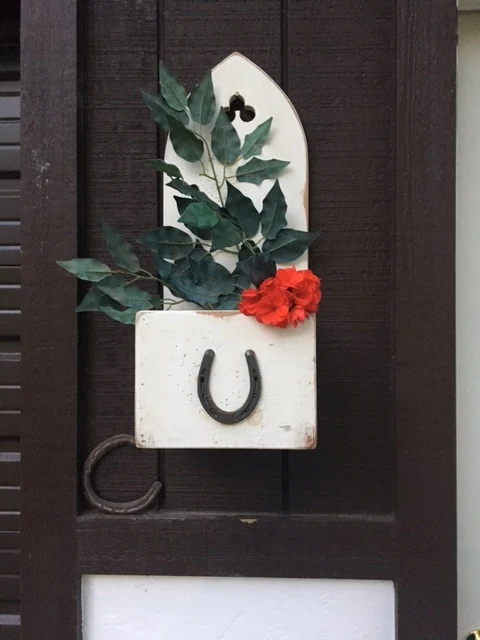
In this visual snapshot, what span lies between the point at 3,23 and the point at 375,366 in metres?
0.79

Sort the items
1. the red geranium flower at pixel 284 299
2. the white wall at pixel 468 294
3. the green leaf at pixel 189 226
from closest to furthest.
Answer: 1. the red geranium flower at pixel 284 299
2. the green leaf at pixel 189 226
3. the white wall at pixel 468 294

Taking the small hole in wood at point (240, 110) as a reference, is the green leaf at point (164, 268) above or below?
below

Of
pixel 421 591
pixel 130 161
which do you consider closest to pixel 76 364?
pixel 130 161

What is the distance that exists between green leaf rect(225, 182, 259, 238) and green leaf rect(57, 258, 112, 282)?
7.2 inches

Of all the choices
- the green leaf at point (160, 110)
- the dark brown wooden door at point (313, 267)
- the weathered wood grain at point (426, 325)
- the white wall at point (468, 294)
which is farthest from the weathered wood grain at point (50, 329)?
the white wall at point (468, 294)

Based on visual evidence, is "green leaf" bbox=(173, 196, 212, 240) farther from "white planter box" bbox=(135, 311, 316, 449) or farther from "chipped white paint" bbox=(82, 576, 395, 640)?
"chipped white paint" bbox=(82, 576, 395, 640)

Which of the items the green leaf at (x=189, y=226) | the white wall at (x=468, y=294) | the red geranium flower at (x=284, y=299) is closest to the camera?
the red geranium flower at (x=284, y=299)

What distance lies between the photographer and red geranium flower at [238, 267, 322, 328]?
0.66 meters

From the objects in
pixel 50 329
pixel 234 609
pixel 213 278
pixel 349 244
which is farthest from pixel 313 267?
pixel 234 609

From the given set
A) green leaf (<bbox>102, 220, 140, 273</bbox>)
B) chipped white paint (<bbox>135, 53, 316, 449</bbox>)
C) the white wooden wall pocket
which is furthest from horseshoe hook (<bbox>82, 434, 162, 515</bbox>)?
green leaf (<bbox>102, 220, 140, 273</bbox>)

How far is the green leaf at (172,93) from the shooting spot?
30.6 inches

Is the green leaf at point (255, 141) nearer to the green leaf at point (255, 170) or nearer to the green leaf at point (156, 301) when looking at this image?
the green leaf at point (255, 170)

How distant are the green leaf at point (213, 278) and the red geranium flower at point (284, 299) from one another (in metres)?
0.07

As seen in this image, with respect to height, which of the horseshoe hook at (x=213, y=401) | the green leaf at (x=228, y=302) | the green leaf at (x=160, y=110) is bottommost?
the horseshoe hook at (x=213, y=401)
